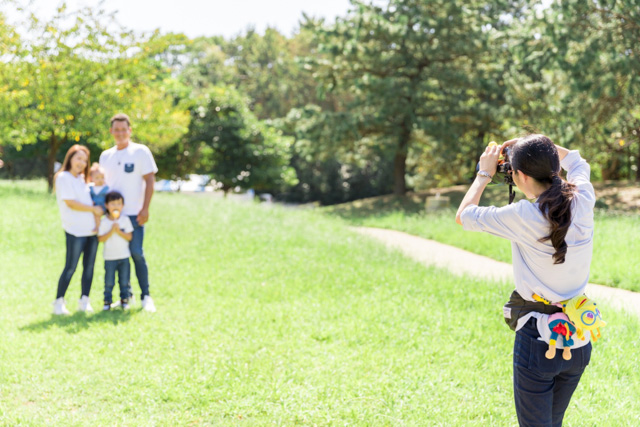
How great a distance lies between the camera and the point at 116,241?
6.35 meters

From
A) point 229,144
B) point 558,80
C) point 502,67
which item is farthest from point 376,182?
point 558,80

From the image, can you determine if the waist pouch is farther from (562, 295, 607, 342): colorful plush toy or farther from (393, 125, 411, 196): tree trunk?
(393, 125, 411, 196): tree trunk

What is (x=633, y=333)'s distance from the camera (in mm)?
5469

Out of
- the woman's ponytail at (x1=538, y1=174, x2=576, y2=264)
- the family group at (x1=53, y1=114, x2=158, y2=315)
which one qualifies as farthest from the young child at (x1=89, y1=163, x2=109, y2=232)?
the woman's ponytail at (x1=538, y1=174, x2=576, y2=264)

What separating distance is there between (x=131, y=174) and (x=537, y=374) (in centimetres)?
497

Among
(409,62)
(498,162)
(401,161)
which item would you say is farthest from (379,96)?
(498,162)

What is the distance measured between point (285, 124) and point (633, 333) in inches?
788

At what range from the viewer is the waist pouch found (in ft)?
8.56

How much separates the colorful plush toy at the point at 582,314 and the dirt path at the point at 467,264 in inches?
169

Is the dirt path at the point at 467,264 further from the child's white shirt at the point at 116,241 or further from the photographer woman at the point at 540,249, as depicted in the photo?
the child's white shirt at the point at 116,241

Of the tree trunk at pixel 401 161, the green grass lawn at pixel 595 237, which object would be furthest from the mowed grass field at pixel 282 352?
the tree trunk at pixel 401 161

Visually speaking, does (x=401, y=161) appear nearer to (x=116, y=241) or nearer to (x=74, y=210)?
(x=116, y=241)

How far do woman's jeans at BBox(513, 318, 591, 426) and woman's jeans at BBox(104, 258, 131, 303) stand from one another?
4937mm

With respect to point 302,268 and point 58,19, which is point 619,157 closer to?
point 302,268
